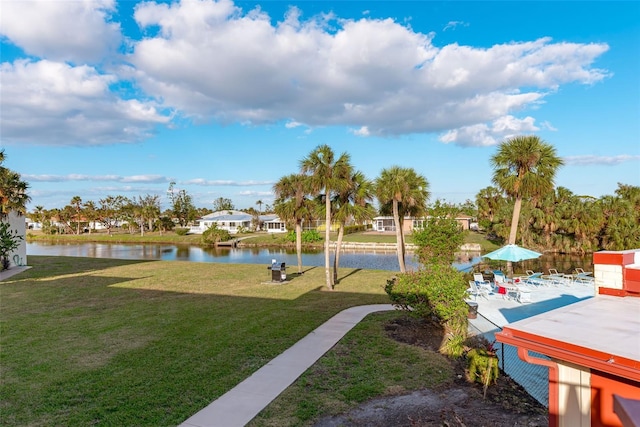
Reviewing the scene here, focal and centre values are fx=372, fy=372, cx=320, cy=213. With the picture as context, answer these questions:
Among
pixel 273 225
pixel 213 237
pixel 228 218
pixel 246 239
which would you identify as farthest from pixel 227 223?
pixel 246 239

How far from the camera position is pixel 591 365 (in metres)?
3.45

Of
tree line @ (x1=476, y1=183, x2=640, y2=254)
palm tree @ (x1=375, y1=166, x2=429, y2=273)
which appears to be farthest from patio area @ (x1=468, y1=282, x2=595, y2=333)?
tree line @ (x1=476, y1=183, x2=640, y2=254)

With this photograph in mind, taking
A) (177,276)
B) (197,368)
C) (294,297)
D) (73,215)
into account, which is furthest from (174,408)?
(73,215)

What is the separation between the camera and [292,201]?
833 inches

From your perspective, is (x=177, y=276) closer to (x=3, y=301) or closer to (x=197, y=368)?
(x=3, y=301)

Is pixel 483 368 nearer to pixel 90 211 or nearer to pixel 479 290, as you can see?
pixel 479 290

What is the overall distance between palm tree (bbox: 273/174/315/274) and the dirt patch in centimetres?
1466

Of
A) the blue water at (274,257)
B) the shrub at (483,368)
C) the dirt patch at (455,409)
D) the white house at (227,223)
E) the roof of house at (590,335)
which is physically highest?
the white house at (227,223)

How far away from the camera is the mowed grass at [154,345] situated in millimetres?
6090

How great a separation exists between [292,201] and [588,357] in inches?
718

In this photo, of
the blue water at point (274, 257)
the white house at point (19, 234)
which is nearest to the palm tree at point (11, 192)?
the white house at point (19, 234)

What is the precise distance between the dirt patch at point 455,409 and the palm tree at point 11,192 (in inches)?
993

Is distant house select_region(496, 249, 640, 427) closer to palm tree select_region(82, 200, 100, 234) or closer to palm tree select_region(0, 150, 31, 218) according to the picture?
palm tree select_region(0, 150, 31, 218)

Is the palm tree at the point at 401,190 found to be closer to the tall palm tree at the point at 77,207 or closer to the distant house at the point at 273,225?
the distant house at the point at 273,225
